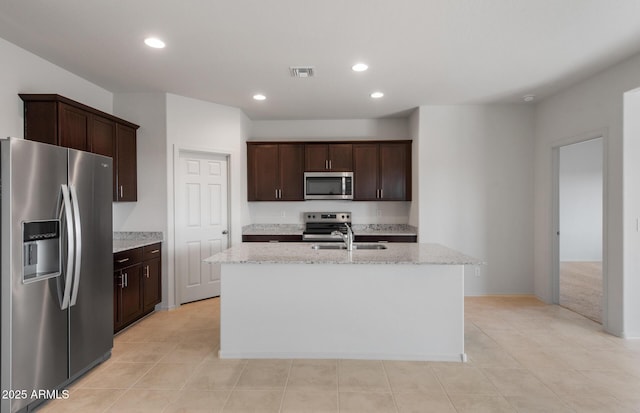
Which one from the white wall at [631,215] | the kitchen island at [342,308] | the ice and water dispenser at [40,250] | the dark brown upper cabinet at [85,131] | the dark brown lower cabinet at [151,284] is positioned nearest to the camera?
the ice and water dispenser at [40,250]

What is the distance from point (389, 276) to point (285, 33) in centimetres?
219

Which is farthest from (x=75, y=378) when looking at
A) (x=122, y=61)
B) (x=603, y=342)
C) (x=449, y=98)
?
(x=449, y=98)

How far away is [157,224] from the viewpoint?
4.28 m

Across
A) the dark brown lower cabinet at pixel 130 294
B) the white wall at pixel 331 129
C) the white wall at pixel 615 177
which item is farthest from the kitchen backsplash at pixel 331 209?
the white wall at pixel 615 177

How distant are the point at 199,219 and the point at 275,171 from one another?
1.40 metres

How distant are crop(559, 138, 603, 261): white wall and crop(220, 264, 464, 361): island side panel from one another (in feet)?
20.7

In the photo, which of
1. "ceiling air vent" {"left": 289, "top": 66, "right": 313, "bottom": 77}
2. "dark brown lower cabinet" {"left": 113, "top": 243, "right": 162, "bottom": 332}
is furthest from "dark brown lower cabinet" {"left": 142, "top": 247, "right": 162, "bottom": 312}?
"ceiling air vent" {"left": 289, "top": 66, "right": 313, "bottom": 77}

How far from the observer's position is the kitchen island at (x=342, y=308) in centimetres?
288

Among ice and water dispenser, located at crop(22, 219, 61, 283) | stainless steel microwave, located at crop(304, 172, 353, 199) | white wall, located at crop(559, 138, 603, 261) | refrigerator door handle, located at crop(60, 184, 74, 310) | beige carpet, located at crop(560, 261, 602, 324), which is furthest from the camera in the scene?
white wall, located at crop(559, 138, 603, 261)

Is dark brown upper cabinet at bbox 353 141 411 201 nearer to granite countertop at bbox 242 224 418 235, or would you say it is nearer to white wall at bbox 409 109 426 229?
white wall at bbox 409 109 426 229

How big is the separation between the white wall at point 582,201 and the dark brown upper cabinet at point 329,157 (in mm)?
5327

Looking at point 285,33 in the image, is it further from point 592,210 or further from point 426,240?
point 592,210

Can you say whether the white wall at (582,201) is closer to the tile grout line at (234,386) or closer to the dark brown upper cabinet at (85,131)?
the tile grout line at (234,386)

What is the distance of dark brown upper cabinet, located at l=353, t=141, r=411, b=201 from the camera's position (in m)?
5.29
